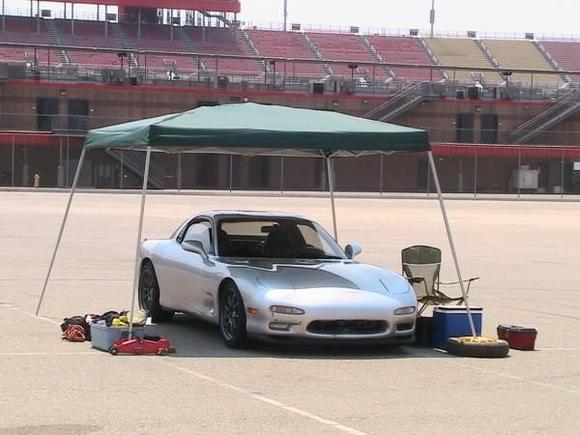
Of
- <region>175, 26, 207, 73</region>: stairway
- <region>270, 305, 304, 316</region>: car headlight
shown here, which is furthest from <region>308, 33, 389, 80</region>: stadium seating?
<region>270, 305, 304, 316</region>: car headlight

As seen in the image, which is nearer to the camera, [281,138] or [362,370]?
[362,370]

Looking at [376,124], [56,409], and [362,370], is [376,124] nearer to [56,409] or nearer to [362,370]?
[362,370]

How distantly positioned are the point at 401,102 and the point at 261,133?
6949cm

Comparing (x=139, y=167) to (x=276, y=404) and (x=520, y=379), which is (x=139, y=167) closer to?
(x=520, y=379)

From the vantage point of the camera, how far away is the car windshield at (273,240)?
13.2m

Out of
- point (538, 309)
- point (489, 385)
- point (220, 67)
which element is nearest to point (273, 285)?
point (489, 385)

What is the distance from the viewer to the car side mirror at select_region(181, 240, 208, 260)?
12995 millimetres

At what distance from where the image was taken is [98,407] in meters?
8.81

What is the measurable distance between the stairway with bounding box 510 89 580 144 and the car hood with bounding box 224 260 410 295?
2782 inches

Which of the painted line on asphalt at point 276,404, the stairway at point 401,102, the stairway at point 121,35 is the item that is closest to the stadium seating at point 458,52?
the stairway at point 401,102

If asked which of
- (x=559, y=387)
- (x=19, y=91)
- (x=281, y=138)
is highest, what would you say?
(x=19, y=91)

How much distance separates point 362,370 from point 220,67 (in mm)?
79993

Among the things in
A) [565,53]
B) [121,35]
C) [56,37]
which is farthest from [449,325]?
[565,53]

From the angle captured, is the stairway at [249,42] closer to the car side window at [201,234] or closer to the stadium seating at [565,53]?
the stadium seating at [565,53]
